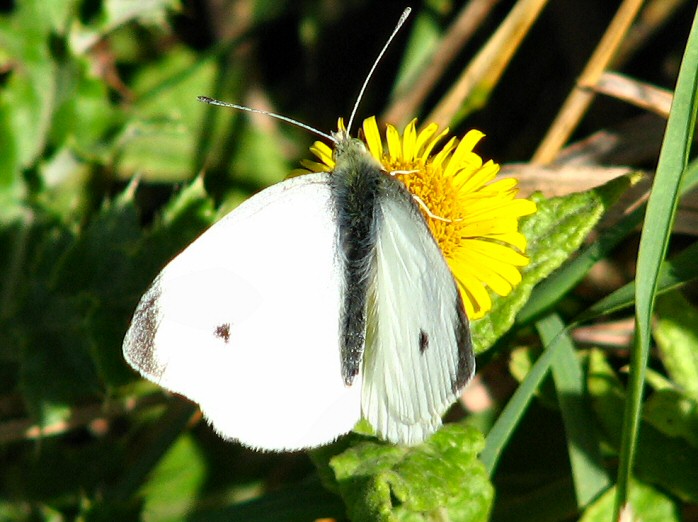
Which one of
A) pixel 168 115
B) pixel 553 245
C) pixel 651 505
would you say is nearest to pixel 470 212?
pixel 553 245

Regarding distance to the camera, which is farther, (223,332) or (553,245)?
(553,245)

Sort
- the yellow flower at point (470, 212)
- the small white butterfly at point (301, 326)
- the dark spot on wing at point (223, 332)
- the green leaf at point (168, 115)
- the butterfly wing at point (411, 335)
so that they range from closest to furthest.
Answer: the butterfly wing at point (411, 335), the small white butterfly at point (301, 326), the dark spot on wing at point (223, 332), the yellow flower at point (470, 212), the green leaf at point (168, 115)

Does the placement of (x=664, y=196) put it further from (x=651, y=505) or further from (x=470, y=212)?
(x=651, y=505)

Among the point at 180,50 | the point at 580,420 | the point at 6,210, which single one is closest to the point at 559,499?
the point at 580,420

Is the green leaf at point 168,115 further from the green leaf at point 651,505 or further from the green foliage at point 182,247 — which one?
the green leaf at point 651,505

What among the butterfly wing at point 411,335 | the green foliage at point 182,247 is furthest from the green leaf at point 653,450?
the butterfly wing at point 411,335

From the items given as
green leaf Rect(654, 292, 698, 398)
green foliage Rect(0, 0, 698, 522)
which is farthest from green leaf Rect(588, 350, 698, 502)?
green leaf Rect(654, 292, 698, 398)
